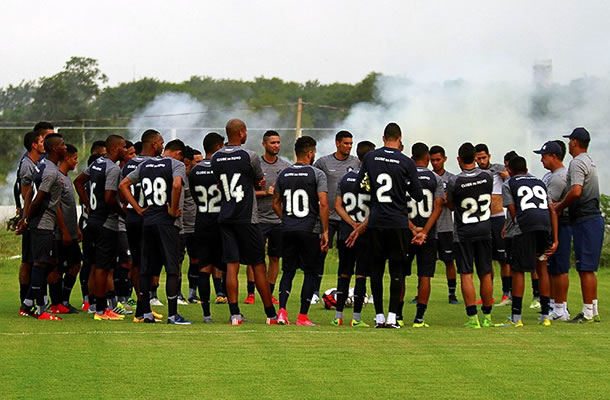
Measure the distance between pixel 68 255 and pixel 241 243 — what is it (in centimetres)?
301

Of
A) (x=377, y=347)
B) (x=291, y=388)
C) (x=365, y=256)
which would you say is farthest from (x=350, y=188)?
(x=291, y=388)

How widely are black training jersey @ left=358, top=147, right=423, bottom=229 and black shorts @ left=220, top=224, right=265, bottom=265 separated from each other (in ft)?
4.72

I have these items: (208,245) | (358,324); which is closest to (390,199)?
(358,324)

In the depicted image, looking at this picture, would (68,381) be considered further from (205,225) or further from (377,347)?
(205,225)

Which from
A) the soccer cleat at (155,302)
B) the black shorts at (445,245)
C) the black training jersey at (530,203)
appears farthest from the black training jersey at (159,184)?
the black shorts at (445,245)

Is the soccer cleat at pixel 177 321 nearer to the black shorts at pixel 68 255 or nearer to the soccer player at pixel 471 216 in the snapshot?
the black shorts at pixel 68 255

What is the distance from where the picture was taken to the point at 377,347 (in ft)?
34.6

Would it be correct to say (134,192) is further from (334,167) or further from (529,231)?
(529,231)

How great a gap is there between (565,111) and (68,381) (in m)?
36.1

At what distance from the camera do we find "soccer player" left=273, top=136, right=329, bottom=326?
12.8 meters

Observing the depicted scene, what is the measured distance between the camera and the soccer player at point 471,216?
12.7 m

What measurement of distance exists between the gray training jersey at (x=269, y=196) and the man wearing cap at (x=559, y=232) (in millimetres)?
3758

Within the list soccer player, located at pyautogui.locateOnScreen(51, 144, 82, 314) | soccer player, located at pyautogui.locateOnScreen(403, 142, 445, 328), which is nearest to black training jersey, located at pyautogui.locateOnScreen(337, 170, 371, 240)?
soccer player, located at pyautogui.locateOnScreen(403, 142, 445, 328)

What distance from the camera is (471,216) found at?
1275cm
